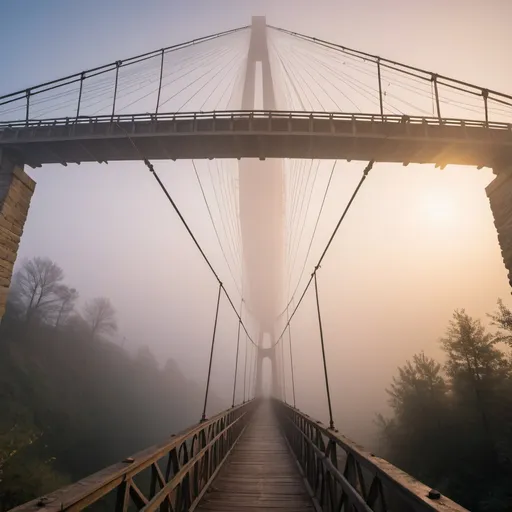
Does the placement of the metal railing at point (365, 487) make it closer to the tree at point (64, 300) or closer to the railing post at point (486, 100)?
the railing post at point (486, 100)

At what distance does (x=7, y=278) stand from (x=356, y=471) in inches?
623

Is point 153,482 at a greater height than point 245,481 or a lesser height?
greater

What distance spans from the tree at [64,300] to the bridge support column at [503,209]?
2453 inches

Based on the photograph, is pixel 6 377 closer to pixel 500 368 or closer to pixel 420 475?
pixel 420 475

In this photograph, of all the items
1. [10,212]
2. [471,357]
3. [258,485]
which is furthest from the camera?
[471,357]

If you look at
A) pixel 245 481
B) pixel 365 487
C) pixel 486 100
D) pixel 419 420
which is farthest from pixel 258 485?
pixel 419 420

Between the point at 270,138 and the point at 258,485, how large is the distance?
17.2m

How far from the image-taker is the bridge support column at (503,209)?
547 inches

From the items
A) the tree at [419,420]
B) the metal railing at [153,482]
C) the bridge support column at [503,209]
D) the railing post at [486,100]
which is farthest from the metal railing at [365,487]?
the tree at [419,420]

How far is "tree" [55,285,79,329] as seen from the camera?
55.2 meters

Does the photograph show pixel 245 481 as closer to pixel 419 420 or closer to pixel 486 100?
pixel 486 100

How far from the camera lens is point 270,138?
61.2ft

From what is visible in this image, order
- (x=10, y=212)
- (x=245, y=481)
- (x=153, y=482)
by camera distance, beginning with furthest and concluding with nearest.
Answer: (x=10, y=212) → (x=245, y=481) → (x=153, y=482)

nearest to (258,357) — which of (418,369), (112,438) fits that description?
(112,438)
